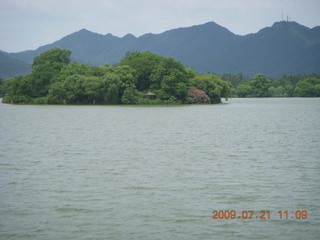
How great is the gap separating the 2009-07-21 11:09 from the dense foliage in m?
75.1

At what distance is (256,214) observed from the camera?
10672mm

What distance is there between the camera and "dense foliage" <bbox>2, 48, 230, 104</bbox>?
8719 centimetres

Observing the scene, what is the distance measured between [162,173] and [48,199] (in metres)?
5.13

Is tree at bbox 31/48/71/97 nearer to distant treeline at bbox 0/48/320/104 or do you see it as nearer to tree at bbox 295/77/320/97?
distant treeline at bbox 0/48/320/104

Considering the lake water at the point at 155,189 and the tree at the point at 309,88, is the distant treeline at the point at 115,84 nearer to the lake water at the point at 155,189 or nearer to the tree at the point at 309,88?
the lake water at the point at 155,189

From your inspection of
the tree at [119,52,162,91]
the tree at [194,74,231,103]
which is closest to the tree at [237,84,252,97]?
the tree at [194,74,231,103]

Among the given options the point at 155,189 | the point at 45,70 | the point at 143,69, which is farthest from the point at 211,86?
the point at 155,189

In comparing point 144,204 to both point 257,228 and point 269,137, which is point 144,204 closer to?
point 257,228

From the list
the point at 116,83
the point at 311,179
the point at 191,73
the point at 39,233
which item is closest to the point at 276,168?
the point at 311,179

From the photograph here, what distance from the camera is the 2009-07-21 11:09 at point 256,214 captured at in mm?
10453

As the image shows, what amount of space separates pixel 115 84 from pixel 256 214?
7660cm

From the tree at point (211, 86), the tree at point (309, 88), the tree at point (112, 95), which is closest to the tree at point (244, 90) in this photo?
the tree at point (309, 88)

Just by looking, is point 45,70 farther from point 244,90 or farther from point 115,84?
point 244,90

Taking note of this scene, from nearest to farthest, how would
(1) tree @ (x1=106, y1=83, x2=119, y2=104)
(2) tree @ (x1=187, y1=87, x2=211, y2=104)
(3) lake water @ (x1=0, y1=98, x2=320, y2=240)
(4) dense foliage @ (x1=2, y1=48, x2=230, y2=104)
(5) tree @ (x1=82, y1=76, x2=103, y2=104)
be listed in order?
1. (3) lake water @ (x1=0, y1=98, x2=320, y2=240)
2. (1) tree @ (x1=106, y1=83, x2=119, y2=104)
3. (5) tree @ (x1=82, y1=76, x2=103, y2=104)
4. (4) dense foliage @ (x1=2, y1=48, x2=230, y2=104)
5. (2) tree @ (x1=187, y1=87, x2=211, y2=104)
